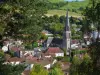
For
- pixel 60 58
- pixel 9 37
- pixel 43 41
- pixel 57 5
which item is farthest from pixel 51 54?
pixel 57 5

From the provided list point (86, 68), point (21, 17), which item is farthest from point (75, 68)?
point (21, 17)

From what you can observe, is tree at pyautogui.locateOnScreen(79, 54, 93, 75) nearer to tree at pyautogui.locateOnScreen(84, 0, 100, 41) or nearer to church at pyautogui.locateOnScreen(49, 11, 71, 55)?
tree at pyautogui.locateOnScreen(84, 0, 100, 41)

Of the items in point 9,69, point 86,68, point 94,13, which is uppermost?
point 94,13

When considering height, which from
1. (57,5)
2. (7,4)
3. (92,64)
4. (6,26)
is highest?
(7,4)

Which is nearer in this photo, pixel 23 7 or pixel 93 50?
pixel 93 50

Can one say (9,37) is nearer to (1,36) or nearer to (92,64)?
(1,36)

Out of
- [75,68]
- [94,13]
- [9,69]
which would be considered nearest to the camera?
[94,13]

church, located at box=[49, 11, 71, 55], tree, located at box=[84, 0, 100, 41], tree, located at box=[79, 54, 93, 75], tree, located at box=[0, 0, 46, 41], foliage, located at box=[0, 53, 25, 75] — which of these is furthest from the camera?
church, located at box=[49, 11, 71, 55]

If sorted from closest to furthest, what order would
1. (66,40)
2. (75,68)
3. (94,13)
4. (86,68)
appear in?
(94,13), (86,68), (75,68), (66,40)

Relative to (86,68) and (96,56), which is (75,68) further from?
(96,56)

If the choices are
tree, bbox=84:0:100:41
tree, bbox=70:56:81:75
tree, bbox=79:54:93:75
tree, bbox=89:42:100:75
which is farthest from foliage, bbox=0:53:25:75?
tree, bbox=84:0:100:41

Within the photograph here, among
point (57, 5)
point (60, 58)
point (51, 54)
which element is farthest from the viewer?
point (57, 5)
